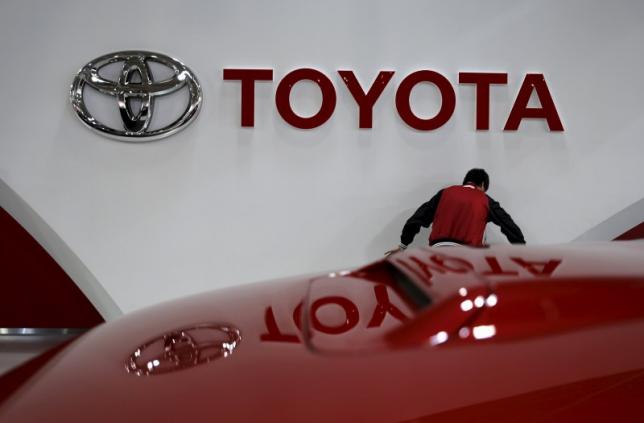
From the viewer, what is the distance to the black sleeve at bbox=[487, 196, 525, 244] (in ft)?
11.3

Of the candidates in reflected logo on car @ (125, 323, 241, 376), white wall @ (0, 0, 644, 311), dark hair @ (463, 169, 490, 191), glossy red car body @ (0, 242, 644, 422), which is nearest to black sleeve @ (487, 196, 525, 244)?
dark hair @ (463, 169, 490, 191)

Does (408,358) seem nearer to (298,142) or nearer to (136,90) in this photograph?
(298,142)

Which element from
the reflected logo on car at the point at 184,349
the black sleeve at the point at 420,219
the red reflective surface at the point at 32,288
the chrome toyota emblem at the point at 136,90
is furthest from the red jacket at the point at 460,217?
the reflected logo on car at the point at 184,349

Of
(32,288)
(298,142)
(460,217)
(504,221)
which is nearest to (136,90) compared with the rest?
(298,142)

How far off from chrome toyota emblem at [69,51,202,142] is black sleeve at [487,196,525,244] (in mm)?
2302

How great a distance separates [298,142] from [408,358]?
3200 mm

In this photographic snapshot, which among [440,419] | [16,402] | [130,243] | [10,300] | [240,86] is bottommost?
[440,419]

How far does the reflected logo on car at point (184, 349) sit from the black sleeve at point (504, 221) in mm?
3013

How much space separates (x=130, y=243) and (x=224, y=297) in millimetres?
2935

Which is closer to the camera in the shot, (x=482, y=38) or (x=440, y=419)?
(x=440, y=419)

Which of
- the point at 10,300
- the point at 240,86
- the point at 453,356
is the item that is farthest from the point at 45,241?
the point at 453,356

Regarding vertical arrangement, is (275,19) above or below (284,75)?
above

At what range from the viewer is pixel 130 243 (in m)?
3.64

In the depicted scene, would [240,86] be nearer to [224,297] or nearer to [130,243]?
[130,243]
